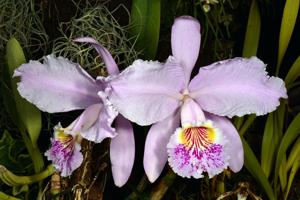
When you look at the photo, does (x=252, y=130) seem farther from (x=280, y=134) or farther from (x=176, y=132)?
(x=176, y=132)

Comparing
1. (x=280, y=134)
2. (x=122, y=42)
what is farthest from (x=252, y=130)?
(x=122, y=42)

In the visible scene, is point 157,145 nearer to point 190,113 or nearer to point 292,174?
point 190,113

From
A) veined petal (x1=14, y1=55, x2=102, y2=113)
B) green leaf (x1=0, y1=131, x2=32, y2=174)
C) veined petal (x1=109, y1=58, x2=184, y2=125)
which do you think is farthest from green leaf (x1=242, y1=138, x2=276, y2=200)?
green leaf (x1=0, y1=131, x2=32, y2=174)

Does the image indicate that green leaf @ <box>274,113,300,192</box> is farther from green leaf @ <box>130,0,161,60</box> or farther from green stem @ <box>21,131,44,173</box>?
green stem @ <box>21,131,44,173</box>

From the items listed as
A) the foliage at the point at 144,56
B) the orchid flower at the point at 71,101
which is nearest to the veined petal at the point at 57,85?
the orchid flower at the point at 71,101

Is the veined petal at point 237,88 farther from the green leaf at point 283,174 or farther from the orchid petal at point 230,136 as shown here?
the green leaf at point 283,174
